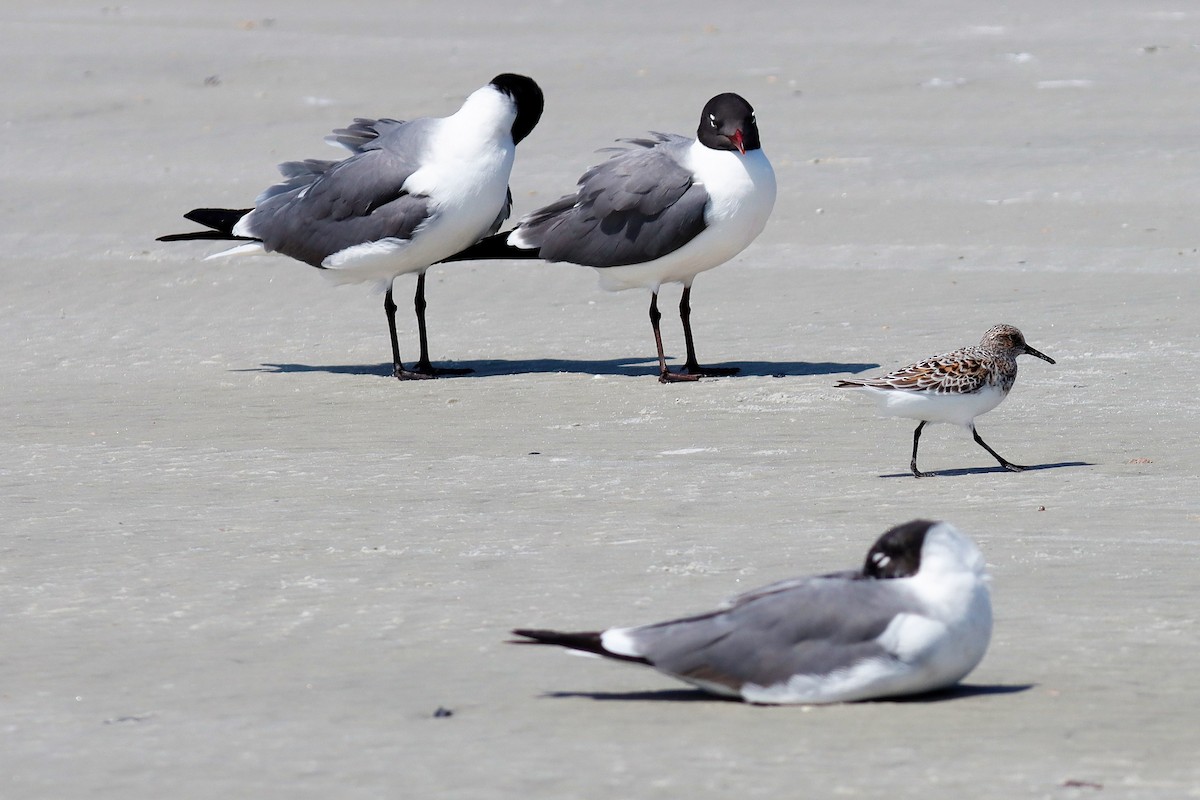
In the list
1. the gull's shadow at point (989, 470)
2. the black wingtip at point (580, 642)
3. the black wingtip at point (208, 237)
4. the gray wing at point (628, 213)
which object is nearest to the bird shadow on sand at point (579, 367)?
the gray wing at point (628, 213)

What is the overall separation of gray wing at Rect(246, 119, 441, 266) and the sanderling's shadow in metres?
6.33

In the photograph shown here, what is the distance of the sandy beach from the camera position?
15.6 feet

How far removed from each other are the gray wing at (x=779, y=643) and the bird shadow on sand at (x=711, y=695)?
23 cm

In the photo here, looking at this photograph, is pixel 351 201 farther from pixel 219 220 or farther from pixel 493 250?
pixel 219 220

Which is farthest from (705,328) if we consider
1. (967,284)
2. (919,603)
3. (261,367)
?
(919,603)

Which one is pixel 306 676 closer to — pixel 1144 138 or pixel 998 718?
pixel 998 718

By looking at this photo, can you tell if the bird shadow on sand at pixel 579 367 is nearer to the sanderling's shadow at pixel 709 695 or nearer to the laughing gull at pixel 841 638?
the sanderling's shadow at pixel 709 695

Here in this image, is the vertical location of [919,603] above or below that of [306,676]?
above

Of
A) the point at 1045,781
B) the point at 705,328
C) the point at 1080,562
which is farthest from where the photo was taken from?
the point at 705,328

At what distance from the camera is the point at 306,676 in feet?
17.7

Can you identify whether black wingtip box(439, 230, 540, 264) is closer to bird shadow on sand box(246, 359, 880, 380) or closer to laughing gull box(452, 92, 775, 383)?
laughing gull box(452, 92, 775, 383)

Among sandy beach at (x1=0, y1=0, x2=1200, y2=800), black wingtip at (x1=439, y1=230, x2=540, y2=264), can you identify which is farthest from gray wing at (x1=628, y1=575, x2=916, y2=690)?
black wingtip at (x1=439, y1=230, x2=540, y2=264)

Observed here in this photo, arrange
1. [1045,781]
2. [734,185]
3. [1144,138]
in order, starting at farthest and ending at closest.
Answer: [1144,138]
[734,185]
[1045,781]

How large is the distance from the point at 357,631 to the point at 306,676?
1.58ft
